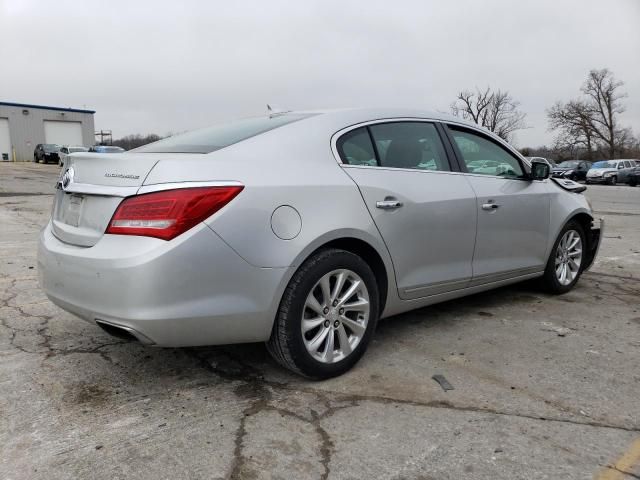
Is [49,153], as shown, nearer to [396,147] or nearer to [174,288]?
[396,147]

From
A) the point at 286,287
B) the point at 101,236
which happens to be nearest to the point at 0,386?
the point at 101,236

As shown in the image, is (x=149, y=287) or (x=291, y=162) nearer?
(x=149, y=287)

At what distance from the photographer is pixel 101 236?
2.65 meters

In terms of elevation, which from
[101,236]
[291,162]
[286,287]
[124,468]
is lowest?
[124,468]

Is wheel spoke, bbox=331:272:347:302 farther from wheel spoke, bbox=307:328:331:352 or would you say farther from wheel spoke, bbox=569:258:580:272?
wheel spoke, bbox=569:258:580:272

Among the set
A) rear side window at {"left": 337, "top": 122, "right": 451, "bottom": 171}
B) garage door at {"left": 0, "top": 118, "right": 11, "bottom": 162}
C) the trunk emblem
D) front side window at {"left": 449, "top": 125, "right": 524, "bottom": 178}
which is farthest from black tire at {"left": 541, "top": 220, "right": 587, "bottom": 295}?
garage door at {"left": 0, "top": 118, "right": 11, "bottom": 162}

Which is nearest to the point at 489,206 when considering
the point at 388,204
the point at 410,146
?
the point at 410,146

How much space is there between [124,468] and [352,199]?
1.74 meters

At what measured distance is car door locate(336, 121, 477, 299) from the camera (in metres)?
3.23

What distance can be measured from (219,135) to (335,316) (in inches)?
51.5

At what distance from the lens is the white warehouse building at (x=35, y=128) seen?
47781 mm

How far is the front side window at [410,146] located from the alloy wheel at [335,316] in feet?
2.74

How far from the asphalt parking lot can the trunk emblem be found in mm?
1072

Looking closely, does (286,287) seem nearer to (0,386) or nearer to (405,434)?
(405,434)
